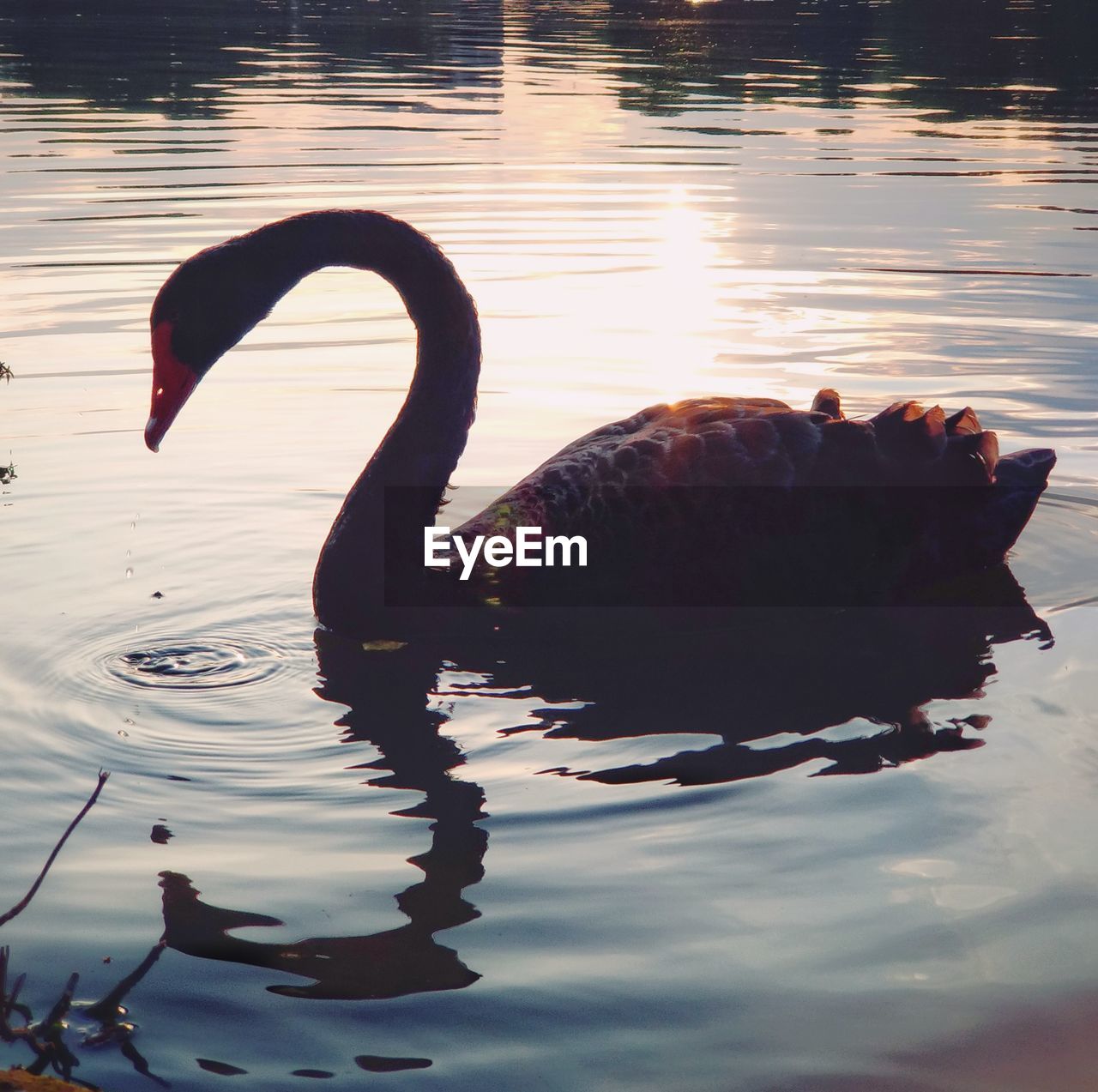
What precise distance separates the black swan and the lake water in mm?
259

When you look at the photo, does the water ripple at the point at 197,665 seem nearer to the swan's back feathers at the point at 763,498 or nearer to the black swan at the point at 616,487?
the black swan at the point at 616,487

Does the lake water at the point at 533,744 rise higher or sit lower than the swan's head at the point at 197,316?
lower

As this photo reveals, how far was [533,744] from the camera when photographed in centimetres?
430

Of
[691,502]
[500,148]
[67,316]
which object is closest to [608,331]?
[67,316]

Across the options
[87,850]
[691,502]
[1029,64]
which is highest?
[1029,64]

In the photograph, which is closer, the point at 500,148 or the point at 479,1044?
the point at 479,1044

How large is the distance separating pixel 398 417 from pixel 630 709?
138 centimetres

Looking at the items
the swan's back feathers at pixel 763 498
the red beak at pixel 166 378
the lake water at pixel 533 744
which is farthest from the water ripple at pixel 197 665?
the swan's back feathers at pixel 763 498

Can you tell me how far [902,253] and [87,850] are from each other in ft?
30.6

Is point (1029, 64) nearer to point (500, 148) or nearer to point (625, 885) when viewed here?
point (500, 148)

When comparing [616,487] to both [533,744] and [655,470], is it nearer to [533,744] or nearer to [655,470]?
[655,470]

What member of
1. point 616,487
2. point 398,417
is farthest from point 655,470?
point 398,417

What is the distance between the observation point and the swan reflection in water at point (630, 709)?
10.6 feet

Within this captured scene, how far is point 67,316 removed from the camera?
959cm
